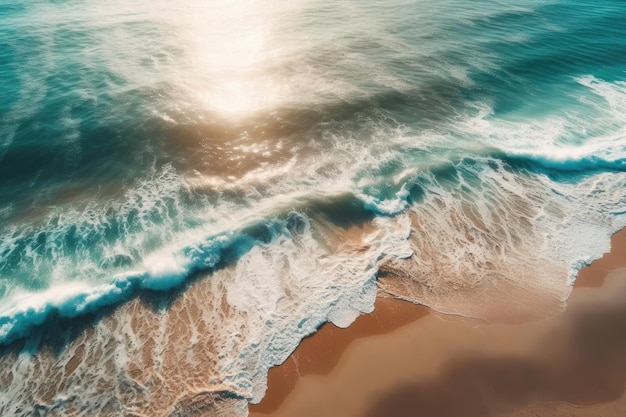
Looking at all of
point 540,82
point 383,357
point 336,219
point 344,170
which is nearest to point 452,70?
point 540,82

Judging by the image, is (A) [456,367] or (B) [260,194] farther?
(B) [260,194]

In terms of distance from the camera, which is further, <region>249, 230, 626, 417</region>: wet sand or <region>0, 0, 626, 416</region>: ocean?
<region>0, 0, 626, 416</region>: ocean

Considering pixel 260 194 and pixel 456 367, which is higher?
pixel 260 194

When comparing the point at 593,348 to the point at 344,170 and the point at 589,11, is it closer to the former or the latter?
the point at 344,170

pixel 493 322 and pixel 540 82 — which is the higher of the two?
pixel 540 82

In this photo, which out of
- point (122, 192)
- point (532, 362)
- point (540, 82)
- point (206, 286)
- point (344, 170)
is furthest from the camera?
point (540, 82)
